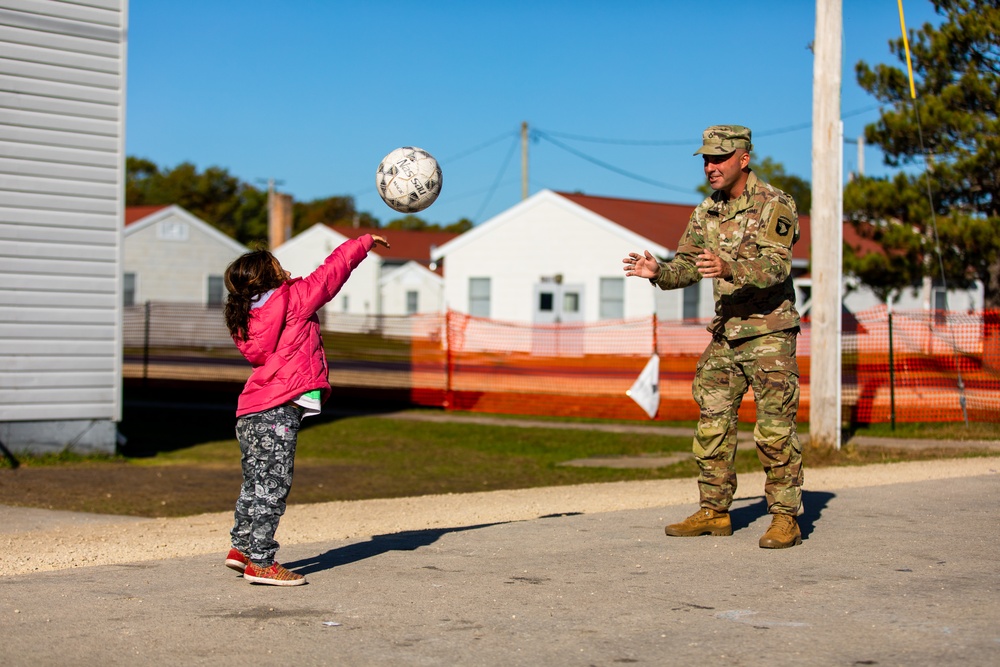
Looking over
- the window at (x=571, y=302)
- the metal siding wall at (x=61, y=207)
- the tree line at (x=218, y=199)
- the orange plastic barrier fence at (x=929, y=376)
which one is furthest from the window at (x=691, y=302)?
the tree line at (x=218, y=199)

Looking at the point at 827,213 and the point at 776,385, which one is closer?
the point at 776,385

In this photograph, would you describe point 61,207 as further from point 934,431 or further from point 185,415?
point 934,431

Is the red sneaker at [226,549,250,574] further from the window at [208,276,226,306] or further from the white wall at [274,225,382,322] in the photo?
the white wall at [274,225,382,322]

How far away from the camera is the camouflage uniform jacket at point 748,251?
21.7 feet

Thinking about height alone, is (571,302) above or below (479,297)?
below

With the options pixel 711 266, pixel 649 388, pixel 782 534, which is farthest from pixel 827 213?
pixel 711 266

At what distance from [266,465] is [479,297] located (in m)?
29.8

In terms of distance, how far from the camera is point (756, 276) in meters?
6.33

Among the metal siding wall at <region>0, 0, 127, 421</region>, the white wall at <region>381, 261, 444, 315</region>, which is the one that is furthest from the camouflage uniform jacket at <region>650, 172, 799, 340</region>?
the white wall at <region>381, 261, 444, 315</region>

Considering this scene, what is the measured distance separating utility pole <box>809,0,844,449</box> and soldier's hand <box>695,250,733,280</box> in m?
6.64

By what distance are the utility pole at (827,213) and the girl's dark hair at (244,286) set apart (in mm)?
8004

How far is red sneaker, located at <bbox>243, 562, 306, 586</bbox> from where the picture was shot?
5781 mm

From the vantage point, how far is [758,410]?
22.5 feet

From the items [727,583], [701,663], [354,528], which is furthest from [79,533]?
[701,663]
